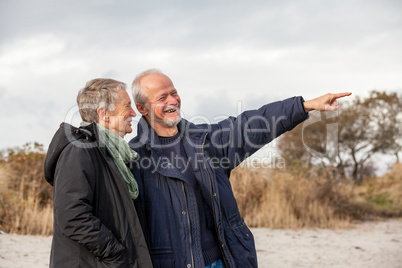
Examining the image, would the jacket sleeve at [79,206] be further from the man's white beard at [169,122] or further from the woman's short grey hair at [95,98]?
the man's white beard at [169,122]

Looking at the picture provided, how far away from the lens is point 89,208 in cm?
220

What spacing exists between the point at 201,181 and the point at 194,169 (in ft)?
0.32

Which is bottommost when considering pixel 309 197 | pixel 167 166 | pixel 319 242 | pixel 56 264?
pixel 319 242

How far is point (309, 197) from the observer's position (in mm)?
9438

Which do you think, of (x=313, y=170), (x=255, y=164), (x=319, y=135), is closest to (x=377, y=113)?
(x=319, y=135)

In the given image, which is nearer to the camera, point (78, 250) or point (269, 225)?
point (78, 250)

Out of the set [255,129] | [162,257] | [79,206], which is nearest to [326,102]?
[255,129]

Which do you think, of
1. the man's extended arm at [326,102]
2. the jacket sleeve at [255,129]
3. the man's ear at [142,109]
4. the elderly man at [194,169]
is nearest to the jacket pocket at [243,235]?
the elderly man at [194,169]

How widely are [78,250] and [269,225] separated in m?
6.84

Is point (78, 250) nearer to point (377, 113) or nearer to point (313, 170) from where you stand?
point (313, 170)

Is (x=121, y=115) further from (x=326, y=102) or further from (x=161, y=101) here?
(x=326, y=102)

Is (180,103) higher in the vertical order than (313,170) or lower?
higher

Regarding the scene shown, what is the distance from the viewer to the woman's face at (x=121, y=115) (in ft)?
8.46

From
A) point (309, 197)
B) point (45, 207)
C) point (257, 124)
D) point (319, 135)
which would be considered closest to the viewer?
point (257, 124)
